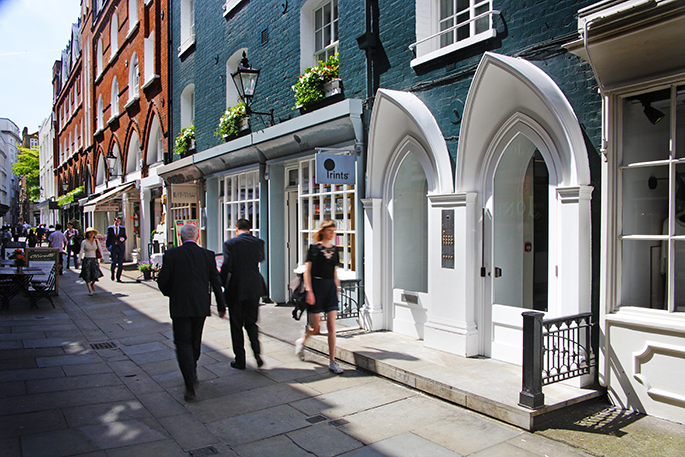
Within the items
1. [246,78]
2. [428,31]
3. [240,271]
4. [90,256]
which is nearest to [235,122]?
[246,78]

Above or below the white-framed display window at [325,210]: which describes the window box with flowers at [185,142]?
above

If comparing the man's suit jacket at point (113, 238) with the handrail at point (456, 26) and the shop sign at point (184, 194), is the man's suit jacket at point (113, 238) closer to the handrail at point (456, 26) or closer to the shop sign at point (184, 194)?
the shop sign at point (184, 194)

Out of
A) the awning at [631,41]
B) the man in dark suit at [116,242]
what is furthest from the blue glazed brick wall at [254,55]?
the awning at [631,41]

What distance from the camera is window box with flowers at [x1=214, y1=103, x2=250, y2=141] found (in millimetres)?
11977

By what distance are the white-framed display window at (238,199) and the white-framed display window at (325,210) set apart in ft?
6.68

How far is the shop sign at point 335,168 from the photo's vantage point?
25.1 ft

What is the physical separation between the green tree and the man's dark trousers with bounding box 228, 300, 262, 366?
62.3 metres

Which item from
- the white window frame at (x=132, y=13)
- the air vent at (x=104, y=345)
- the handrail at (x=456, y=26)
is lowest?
the air vent at (x=104, y=345)

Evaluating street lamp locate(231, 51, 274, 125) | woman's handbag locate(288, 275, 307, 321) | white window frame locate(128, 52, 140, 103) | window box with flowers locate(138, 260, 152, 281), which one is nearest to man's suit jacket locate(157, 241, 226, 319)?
woman's handbag locate(288, 275, 307, 321)

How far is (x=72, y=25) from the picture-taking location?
37.6 m

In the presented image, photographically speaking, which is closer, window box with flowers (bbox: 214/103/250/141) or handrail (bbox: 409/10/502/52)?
handrail (bbox: 409/10/502/52)

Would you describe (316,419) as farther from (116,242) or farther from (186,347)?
(116,242)

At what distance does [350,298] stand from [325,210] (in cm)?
196

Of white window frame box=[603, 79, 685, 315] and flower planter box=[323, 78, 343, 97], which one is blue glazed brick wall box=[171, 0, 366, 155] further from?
white window frame box=[603, 79, 685, 315]
